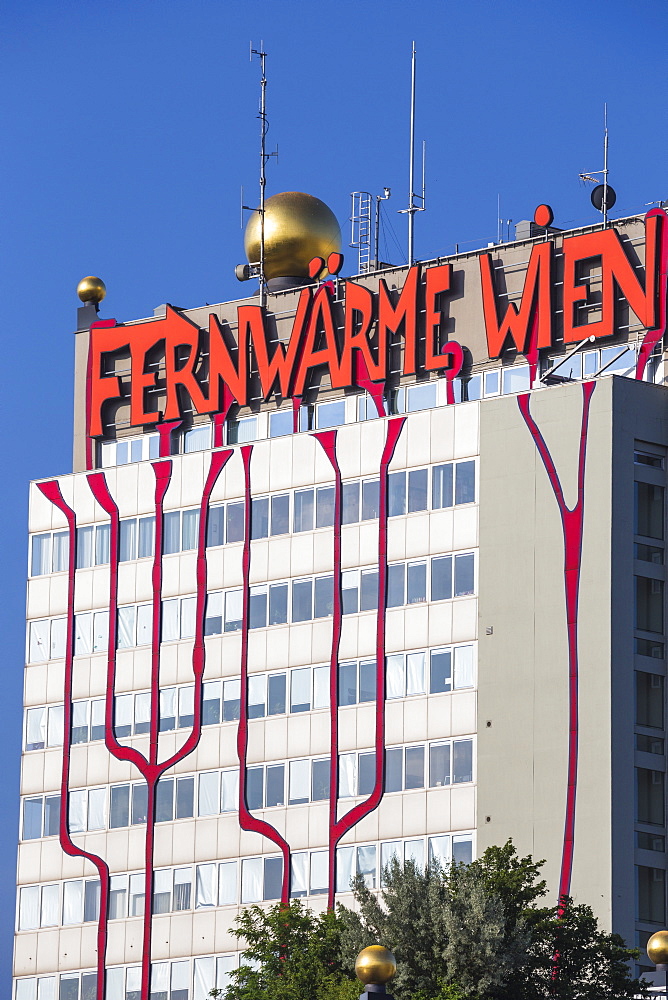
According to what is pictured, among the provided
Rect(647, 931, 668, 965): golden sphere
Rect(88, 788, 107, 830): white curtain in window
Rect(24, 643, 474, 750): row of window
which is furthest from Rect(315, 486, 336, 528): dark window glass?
Rect(647, 931, 668, 965): golden sphere

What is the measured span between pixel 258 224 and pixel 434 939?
42.4 m

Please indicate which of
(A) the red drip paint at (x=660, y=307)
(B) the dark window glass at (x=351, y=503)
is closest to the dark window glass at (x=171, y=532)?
(B) the dark window glass at (x=351, y=503)

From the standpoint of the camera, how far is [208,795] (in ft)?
321

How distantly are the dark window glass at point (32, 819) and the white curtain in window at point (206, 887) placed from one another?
27.9 ft

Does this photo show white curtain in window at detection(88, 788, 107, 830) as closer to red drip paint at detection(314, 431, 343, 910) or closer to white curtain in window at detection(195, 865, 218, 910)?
white curtain in window at detection(195, 865, 218, 910)

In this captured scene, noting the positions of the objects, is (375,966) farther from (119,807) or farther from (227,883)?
(119,807)

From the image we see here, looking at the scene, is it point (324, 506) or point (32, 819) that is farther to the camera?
point (32, 819)

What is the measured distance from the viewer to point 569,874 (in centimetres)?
8644

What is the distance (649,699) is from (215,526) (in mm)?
19783

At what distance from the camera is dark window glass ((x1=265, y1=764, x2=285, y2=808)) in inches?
3775

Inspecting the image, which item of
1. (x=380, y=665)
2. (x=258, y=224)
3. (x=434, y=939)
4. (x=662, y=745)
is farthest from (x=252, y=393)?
(x=434, y=939)

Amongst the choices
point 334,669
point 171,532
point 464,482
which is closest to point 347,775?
point 334,669

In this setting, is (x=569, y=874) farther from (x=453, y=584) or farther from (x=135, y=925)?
(x=135, y=925)

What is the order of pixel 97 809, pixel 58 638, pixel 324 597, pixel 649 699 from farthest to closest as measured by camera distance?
pixel 58 638, pixel 97 809, pixel 324 597, pixel 649 699
